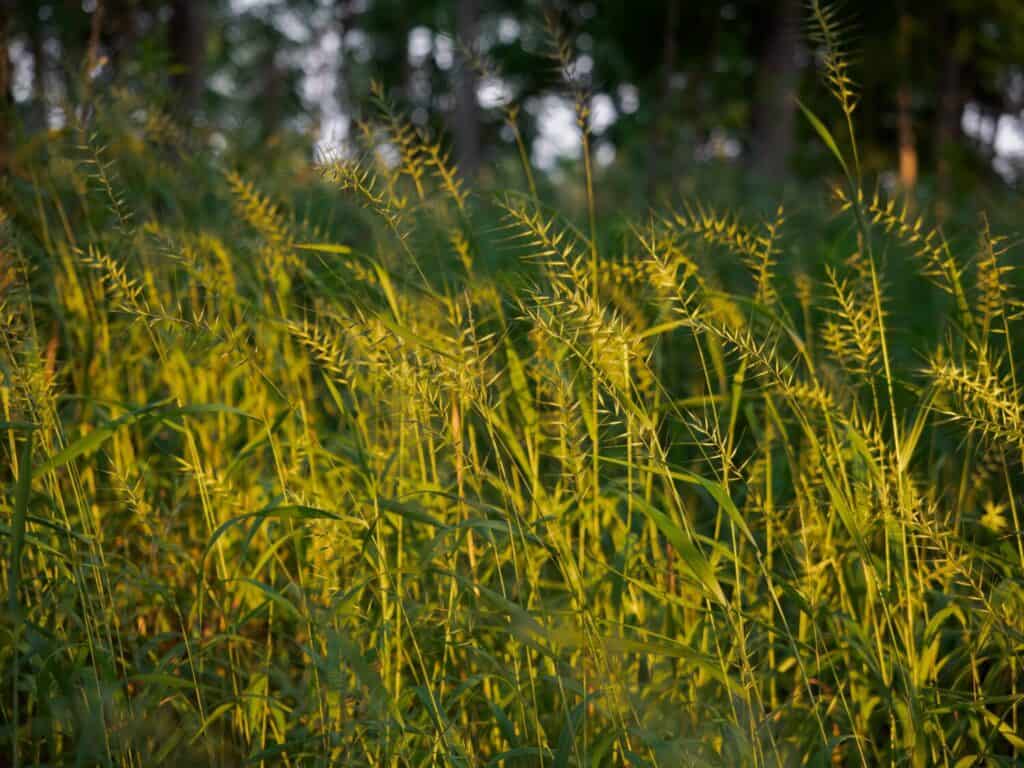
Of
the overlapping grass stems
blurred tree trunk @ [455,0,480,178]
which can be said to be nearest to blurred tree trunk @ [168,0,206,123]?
blurred tree trunk @ [455,0,480,178]

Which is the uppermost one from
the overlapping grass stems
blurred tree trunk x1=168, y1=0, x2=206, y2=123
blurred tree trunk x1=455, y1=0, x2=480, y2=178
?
blurred tree trunk x1=168, y1=0, x2=206, y2=123

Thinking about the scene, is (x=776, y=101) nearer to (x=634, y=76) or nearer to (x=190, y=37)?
(x=634, y=76)

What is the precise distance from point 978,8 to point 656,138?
8.98 meters

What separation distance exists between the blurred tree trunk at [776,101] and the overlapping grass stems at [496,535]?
7702mm

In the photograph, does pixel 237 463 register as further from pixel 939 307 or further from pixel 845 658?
→ pixel 939 307

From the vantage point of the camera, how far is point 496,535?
5.21 feet

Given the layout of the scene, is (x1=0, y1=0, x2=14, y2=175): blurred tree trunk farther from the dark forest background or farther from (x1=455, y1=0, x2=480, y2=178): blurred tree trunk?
(x1=455, y1=0, x2=480, y2=178): blurred tree trunk

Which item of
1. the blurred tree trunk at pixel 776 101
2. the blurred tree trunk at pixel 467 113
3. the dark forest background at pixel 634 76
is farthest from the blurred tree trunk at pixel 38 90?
the blurred tree trunk at pixel 776 101

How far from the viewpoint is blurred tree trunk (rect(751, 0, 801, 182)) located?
365 inches

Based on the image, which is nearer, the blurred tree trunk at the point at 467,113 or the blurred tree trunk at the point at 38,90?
the blurred tree trunk at the point at 38,90

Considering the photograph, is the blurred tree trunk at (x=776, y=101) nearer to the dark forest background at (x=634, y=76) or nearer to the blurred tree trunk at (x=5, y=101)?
the dark forest background at (x=634, y=76)

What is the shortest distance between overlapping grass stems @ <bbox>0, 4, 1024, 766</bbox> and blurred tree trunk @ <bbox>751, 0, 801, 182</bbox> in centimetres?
770

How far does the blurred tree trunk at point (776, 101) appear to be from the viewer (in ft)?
30.4

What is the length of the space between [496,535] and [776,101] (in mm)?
8931
